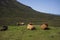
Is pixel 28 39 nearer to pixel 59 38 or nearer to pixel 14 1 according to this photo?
pixel 59 38

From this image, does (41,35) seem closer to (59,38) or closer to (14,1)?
(59,38)

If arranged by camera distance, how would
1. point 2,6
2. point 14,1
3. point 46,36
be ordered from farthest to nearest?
point 14,1 < point 2,6 < point 46,36

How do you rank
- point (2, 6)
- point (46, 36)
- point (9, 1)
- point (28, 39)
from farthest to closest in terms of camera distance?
point (9, 1), point (2, 6), point (46, 36), point (28, 39)

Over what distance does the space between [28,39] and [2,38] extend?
296 centimetres

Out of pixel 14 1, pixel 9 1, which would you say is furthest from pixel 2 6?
pixel 14 1

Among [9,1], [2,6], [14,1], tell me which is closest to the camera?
[2,6]

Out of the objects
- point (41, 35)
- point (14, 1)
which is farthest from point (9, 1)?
point (41, 35)

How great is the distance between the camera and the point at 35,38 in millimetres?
19547

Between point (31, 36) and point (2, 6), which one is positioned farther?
point (2, 6)

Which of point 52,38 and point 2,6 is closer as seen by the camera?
point 52,38

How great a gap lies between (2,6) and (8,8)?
492cm

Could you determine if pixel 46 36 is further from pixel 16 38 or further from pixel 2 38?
pixel 2 38

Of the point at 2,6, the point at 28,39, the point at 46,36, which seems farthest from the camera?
the point at 2,6

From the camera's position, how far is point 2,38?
2008 centimetres
